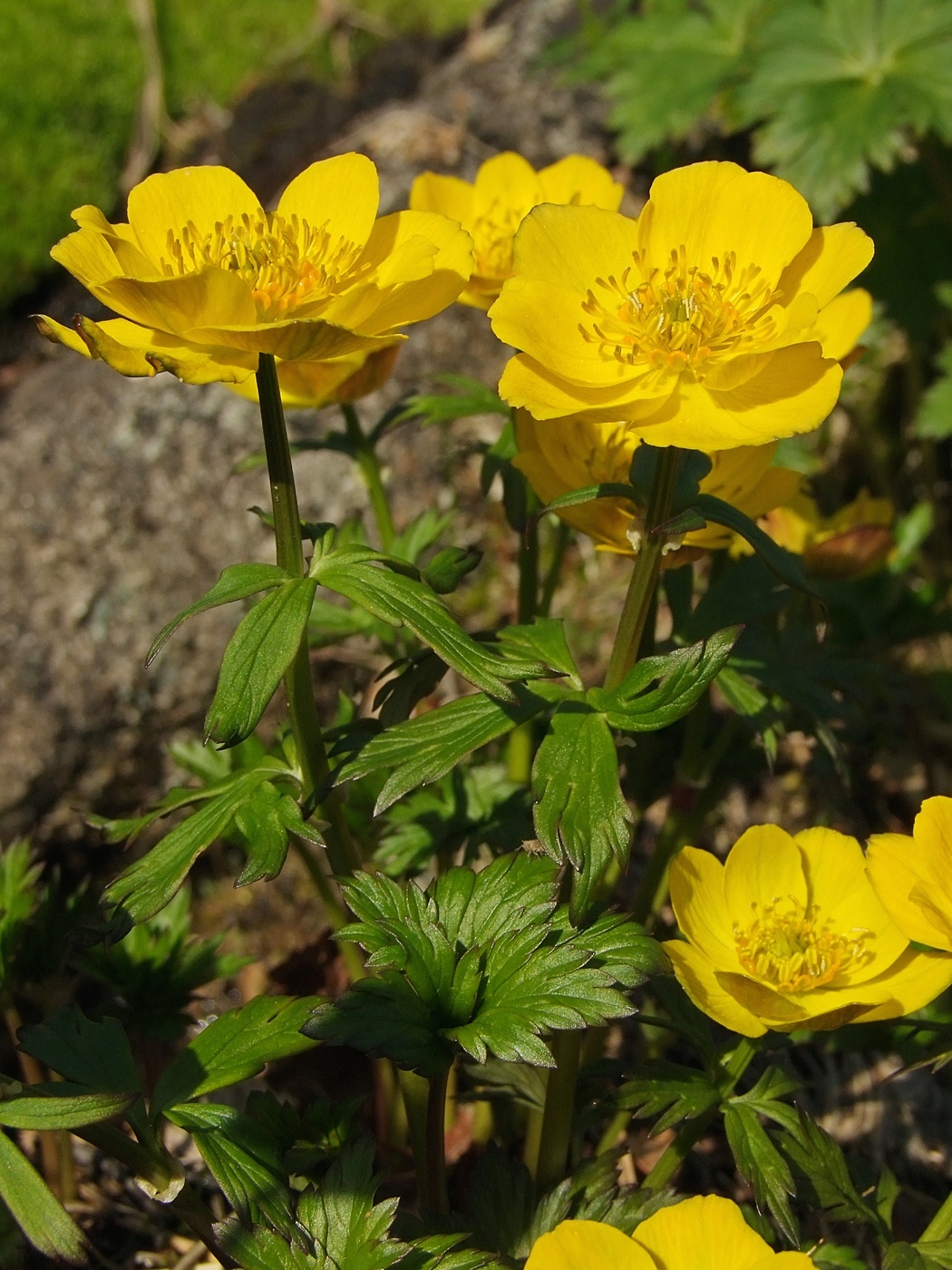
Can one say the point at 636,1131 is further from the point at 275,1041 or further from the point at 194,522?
the point at 194,522

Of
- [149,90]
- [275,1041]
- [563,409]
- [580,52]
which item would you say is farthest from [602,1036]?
[149,90]

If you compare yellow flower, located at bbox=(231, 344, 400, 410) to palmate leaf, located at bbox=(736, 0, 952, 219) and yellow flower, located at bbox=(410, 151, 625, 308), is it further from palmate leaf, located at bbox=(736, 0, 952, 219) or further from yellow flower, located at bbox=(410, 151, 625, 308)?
palmate leaf, located at bbox=(736, 0, 952, 219)

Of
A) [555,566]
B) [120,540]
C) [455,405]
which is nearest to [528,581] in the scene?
[555,566]

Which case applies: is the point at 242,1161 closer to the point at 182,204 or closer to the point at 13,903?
the point at 13,903

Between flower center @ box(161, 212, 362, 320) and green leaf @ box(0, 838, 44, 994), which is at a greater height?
flower center @ box(161, 212, 362, 320)

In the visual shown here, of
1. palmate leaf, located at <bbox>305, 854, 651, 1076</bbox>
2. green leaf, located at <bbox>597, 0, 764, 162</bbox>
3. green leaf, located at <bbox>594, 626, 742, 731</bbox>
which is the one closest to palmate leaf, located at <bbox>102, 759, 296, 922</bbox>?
palmate leaf, located at <bbox>305, 854, 651, 1076</bbox>

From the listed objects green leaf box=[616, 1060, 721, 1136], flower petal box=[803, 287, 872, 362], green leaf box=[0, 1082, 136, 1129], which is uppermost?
flower petal box=[803, 287, 872, 362]
